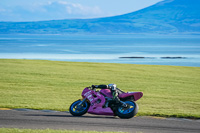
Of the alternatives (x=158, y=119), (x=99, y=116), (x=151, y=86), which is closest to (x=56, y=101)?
(x=99, y=116)

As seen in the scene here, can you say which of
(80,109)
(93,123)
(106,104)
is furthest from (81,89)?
(93,123)

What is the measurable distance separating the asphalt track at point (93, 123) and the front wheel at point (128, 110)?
0.57ft

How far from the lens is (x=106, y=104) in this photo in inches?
489

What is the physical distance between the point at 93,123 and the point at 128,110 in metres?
1.40

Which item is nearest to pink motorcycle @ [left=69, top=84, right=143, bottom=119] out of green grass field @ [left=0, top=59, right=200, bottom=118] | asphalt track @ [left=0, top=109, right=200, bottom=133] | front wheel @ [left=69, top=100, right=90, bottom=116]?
front wheel @ [left=69, top=100, right=90, bottom=116]

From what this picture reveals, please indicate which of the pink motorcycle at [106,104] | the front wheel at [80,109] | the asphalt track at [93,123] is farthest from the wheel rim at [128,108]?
the front wheel at [80,109]

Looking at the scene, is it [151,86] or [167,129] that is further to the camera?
[151,86]

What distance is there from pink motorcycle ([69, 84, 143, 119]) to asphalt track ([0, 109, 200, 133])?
0.21 metres

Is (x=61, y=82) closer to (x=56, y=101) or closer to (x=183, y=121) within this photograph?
(x=56, y=101)

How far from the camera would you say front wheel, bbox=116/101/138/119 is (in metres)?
11.9

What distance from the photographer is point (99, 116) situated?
12.9m

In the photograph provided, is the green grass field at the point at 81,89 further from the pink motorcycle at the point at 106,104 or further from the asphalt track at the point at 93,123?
the pink motorcycle at the point at 106,104

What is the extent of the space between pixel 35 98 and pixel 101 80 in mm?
9091

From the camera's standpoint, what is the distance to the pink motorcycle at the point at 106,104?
1209cm
